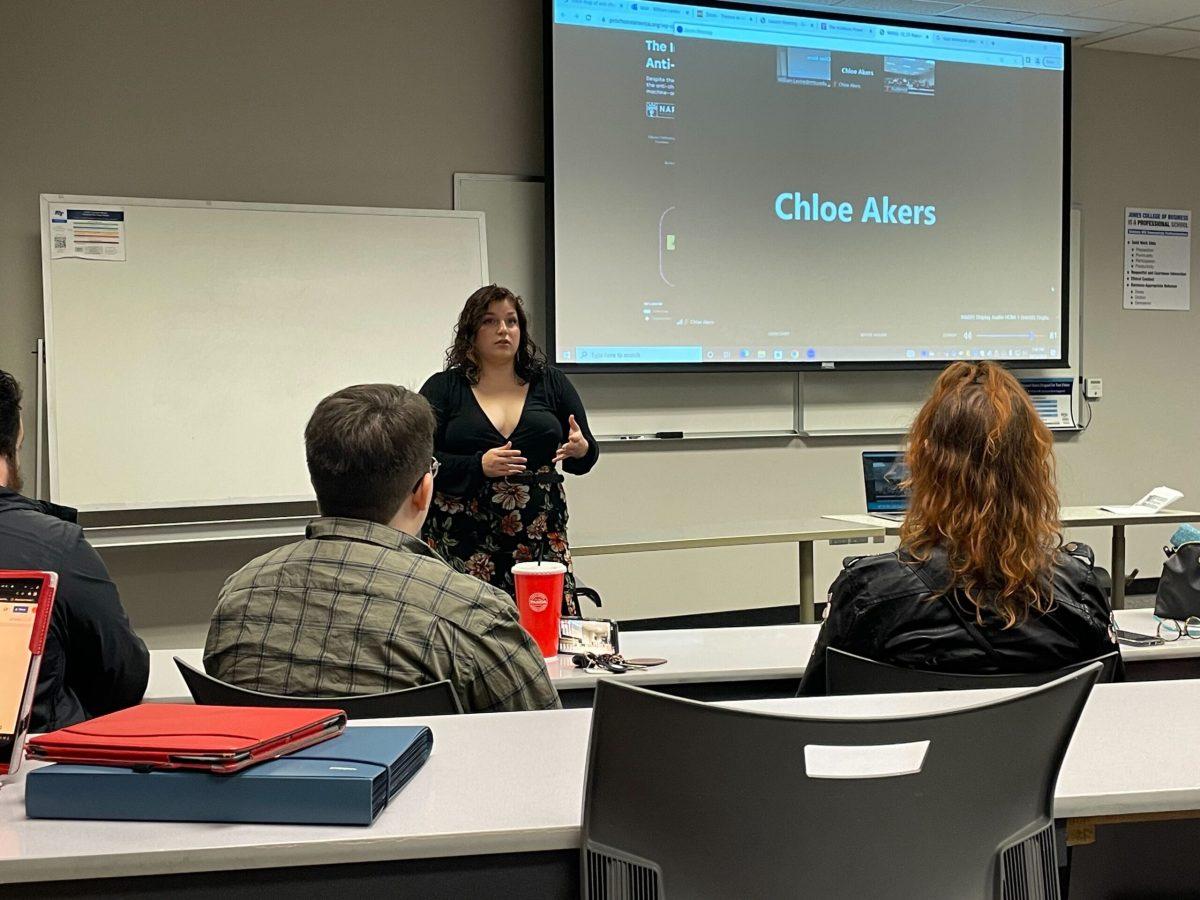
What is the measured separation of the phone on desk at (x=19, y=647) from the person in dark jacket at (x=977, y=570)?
109 centimetres

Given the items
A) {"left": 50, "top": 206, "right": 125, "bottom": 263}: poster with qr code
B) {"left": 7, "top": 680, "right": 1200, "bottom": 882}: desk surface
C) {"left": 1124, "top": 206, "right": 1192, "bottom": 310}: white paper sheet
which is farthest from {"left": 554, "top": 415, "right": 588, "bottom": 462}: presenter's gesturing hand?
{"left": 1124, "top": 206, "right": 1192, "bottom": 310}: white paper sheet

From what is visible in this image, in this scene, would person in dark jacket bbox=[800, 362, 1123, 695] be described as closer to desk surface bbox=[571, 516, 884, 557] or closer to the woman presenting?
the woman presenting

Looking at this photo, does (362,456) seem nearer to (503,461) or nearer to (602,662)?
(602,662)

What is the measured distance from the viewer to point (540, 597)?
78.3 inches

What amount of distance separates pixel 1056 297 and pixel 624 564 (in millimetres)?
2478

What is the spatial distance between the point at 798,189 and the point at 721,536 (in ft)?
6.19

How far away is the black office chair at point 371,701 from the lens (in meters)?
1.39

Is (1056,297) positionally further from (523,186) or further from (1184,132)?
(523,186)

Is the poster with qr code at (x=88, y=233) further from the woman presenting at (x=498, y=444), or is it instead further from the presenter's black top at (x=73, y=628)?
the presenter's black top at (x=73, y=628)

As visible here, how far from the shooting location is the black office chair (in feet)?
4.55

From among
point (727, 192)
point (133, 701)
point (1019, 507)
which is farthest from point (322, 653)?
point (727, 192)

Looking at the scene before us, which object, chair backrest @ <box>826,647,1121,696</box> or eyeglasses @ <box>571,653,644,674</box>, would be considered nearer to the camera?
chair backrest @ <box>826,647,1121,696</box>

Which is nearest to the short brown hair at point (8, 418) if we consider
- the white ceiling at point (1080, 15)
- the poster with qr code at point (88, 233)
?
the poster with qr code at point (88, 233)

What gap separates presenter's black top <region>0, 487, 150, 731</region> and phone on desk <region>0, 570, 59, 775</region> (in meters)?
0.60
